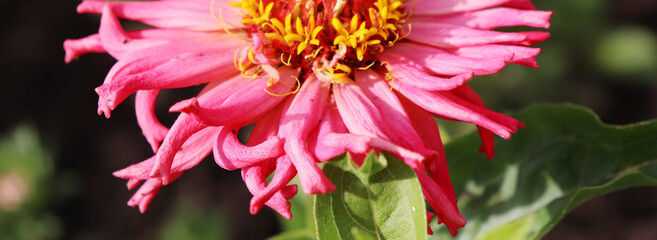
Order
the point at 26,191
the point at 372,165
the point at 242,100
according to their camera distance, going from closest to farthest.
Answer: the point at 372,165 → the point at 242,100 → the point at 26,191

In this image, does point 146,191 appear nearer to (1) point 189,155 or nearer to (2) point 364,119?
(1) point 189,155

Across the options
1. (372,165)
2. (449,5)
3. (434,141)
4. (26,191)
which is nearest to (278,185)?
(372,165)

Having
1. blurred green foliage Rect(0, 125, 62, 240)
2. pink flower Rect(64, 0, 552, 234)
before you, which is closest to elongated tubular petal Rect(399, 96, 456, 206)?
pink flower Rect(64, 0, 552, 234)

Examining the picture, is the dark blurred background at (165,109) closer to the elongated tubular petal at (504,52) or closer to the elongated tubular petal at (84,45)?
the elongated tubular petal at (84,45)

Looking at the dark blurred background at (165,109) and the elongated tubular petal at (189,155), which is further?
the dark blurred background at (165,109)

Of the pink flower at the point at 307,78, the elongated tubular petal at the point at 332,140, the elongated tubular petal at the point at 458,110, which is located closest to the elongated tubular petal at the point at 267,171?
the pink flower at the point at 307,78

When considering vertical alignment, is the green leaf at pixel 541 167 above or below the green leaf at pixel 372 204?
below
